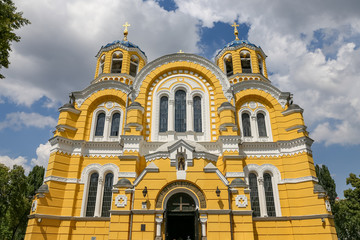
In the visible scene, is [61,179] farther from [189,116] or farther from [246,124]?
[246,124]

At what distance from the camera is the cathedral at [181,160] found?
15.1m

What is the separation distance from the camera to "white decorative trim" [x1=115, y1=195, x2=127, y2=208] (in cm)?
1532

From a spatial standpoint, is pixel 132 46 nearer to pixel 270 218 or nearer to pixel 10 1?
pixel 10 1

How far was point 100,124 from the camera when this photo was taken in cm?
2125

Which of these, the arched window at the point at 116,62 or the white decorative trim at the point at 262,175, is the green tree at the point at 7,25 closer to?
the arched window at the point at 116,62

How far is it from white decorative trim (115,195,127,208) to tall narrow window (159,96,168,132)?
6.53 meters

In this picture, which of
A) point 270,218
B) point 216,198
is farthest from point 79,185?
point 270,218

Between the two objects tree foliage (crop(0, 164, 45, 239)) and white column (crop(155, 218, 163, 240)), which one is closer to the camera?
white column (crop(155, 218, 163, 240))

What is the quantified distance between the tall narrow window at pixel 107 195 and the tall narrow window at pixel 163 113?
5.28m

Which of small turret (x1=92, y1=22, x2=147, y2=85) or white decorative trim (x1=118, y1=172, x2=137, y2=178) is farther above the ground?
small turret (x1=92, y1=22, x2=147, y2=85)

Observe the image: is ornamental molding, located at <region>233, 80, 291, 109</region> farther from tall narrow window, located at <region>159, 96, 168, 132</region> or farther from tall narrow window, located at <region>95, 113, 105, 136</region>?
tall narrow window, located at <region>95, 113, 105, 136</region>

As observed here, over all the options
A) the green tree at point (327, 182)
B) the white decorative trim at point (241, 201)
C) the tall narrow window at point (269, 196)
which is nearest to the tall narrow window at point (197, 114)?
the tall narrow window at point (269, 196)

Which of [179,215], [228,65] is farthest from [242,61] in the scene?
[179,215]

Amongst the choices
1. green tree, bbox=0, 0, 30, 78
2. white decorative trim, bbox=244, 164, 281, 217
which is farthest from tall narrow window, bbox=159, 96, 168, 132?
green tree, bbox=0, 0, 30, 78
